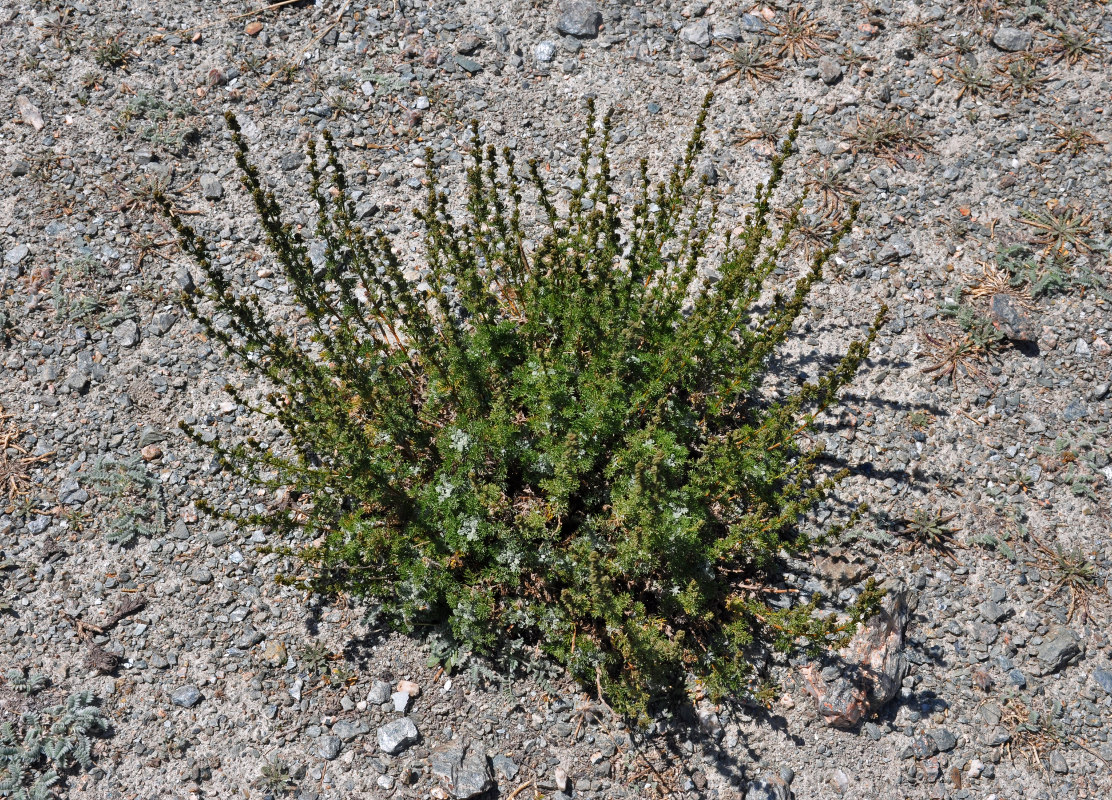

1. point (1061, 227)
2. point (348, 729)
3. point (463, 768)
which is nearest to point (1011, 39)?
point (1061, 227)

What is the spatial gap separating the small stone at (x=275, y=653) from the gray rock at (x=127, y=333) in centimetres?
240

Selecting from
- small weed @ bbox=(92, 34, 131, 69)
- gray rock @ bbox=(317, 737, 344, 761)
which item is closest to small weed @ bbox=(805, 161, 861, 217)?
gray rock @ bbox=(317, 737, 344, 761)

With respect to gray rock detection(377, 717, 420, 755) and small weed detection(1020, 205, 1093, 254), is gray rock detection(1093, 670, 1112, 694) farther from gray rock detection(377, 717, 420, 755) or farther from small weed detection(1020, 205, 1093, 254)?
Answer: gray rock detection(377, 717, 420, 755)

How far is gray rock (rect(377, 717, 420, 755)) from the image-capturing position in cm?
453

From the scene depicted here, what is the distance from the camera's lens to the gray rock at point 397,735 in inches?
178

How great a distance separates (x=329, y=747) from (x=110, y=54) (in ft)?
19.2

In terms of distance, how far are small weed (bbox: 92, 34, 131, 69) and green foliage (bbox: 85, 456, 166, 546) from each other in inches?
141

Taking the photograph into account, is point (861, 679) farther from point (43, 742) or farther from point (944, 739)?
point (43, 742)

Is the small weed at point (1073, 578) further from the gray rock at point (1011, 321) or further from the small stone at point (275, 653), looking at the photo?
the small stone at point (275, 653)

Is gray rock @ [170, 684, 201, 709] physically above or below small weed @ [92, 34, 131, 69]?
below

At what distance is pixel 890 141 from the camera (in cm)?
647

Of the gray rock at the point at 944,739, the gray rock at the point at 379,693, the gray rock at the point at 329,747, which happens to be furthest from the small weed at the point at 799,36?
the gray rock at the point at 329,747

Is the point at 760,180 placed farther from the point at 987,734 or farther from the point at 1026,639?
the point at 987,734

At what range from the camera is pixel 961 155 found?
21.0ft
